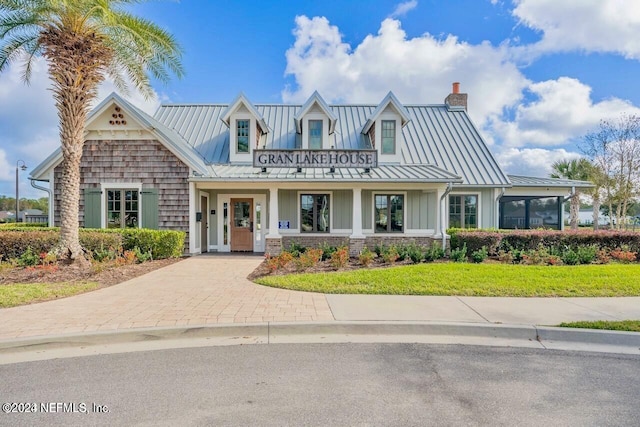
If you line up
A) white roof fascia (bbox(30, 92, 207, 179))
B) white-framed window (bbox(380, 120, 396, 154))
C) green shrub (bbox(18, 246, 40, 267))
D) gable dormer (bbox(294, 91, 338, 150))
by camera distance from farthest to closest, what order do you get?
white-framed window (bbox(380, 120, 396, 154)), gable dormer (bbox(294, 91, 338, 150)), white roof fascia (bbox(30, 92, 207, 179)), green shrub (bbox(18, 246, 40, 267))

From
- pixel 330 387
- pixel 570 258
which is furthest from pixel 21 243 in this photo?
pixel 570 258

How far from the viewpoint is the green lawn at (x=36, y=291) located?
256 inches

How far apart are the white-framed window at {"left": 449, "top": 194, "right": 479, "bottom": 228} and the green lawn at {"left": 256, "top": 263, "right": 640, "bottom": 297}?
5734mm

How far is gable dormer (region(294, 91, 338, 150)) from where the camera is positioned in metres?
15.1

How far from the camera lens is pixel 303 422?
3012 mm

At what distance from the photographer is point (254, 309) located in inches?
240

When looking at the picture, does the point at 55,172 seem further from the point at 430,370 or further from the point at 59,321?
the point at 430,370

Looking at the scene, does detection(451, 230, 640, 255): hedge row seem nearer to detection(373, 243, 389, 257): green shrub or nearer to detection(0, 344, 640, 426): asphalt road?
detection(373, 243, 389, 257): green shrub

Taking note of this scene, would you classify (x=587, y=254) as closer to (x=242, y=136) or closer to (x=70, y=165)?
(x=242, y=136)

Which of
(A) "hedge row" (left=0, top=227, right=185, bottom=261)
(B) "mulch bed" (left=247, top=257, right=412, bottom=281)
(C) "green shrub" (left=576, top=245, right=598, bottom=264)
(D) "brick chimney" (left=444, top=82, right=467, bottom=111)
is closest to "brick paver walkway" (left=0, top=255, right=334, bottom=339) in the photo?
(B) "mulch bed" (left=247, top=257, right=412, bottom=281)

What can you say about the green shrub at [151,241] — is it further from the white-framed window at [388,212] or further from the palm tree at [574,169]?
→ the palm tree at [574,169]

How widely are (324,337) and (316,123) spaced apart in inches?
465

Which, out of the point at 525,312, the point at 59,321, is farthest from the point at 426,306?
the point at 59,321

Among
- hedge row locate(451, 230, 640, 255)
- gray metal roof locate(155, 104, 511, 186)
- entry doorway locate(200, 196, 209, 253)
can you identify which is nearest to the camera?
hedge row locate(451, 230, 640, 255)
